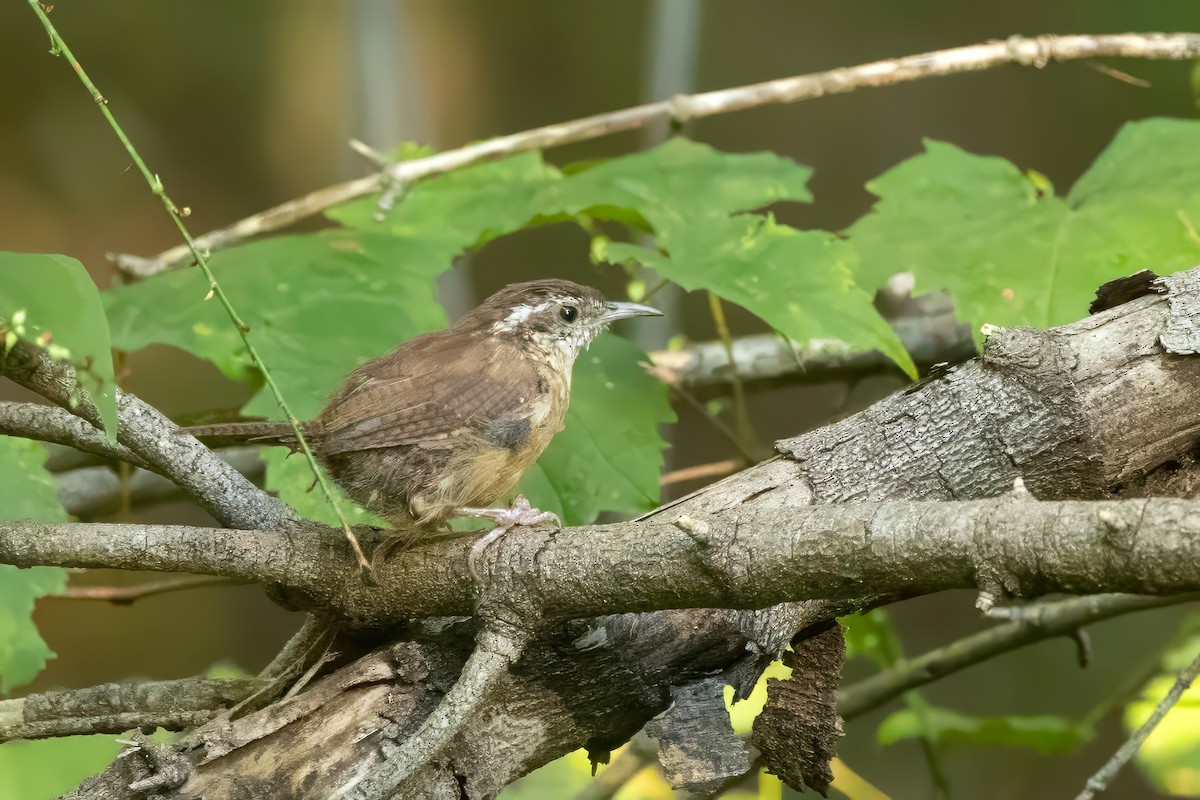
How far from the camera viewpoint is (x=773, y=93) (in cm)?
341

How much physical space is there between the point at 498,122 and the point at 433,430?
4.16m

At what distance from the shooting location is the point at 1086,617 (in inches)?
127

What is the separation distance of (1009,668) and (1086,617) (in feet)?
9.02

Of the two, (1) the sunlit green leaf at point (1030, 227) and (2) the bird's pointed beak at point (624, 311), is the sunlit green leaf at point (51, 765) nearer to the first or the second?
(2) the bird's pointed beak at point (624, 311)

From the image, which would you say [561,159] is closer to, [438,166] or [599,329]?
[438,166]

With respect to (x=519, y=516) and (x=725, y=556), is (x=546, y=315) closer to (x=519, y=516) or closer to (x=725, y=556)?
(x=519, y=516)

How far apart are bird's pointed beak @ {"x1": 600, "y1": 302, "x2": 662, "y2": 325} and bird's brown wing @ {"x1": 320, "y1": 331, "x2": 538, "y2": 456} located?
53 cm

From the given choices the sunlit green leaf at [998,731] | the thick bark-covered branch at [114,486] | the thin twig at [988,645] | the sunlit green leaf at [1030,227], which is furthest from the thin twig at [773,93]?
the sunlit green leaf at [998,731]

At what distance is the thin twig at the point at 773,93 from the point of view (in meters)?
3.31

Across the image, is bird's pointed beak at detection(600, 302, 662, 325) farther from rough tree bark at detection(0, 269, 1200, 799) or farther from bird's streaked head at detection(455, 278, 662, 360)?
rough tree bark at detection(0, 269, 1200, 799)

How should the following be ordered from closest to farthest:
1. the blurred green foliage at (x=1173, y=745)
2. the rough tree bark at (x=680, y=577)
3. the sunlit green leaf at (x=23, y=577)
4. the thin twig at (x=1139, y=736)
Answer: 1. the rough tree bark at (x=680, y=577)
2. the thin twig at (x=1139, y=736)
3. the sunlit green leaf at (x=23, y=577)
4. the blurred green foliage at (x=1173, y=745)

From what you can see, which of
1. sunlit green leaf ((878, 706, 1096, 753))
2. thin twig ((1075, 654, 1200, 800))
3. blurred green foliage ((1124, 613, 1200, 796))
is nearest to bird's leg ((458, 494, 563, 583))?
thin twig ((1075, 654, 1200, 800))

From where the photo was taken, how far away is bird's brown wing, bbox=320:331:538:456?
205 cm

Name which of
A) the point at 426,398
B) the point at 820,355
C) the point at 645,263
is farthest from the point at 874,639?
the point at 426,398
